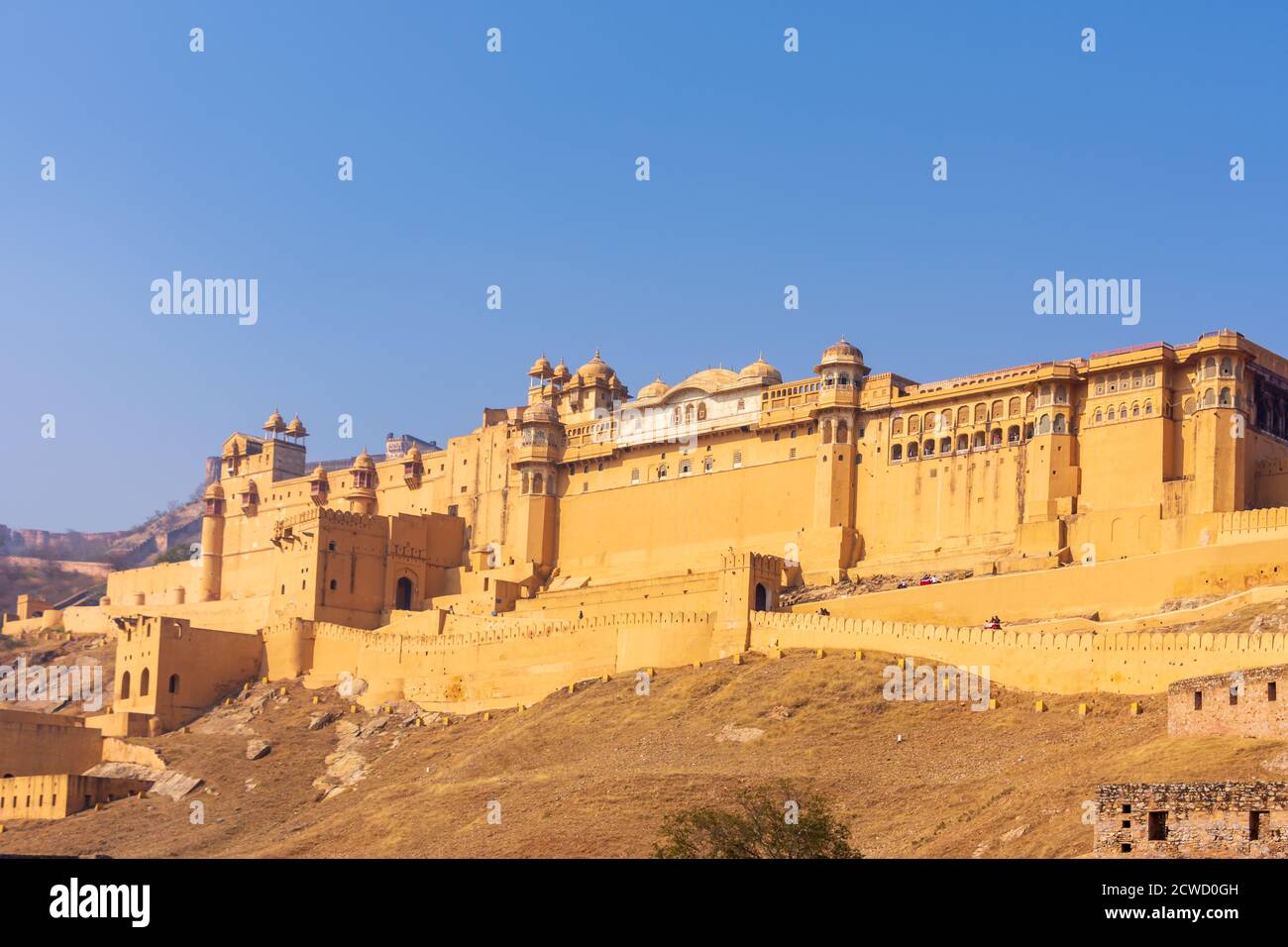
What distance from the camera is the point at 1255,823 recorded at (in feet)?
81.3

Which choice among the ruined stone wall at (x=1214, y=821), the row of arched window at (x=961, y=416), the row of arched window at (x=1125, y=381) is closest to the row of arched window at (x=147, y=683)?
the row of arched window at (x=961, y=416)

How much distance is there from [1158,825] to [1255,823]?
112cm

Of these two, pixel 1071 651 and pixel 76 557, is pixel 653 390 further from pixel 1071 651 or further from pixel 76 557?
pixel 76 557

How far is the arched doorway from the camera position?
8681 centimetres

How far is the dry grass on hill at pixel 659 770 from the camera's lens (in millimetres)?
41531

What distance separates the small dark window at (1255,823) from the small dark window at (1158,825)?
0.97m

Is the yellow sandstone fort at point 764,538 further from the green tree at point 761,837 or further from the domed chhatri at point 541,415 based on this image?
the green tree at point 761,837

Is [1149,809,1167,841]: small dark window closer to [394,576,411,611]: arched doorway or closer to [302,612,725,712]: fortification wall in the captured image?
[302,612,725,712]: fortification wall

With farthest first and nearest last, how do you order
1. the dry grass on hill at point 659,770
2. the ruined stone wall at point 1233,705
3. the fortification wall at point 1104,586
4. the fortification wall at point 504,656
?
the fortification wall at point 504,656 < the fortification wall at point 1104,586 < the dry grass on hill at point 659,770 < the ruined stone wall at point 1233,705

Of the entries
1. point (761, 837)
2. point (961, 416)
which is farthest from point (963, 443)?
point (761, 837)

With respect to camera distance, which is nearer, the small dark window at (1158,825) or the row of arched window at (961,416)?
the small dark window at (1158,825)

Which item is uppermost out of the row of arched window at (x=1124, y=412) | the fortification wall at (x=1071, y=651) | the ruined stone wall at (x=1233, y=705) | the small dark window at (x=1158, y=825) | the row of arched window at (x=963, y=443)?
the row of arched window at (x=1124, y=412)
